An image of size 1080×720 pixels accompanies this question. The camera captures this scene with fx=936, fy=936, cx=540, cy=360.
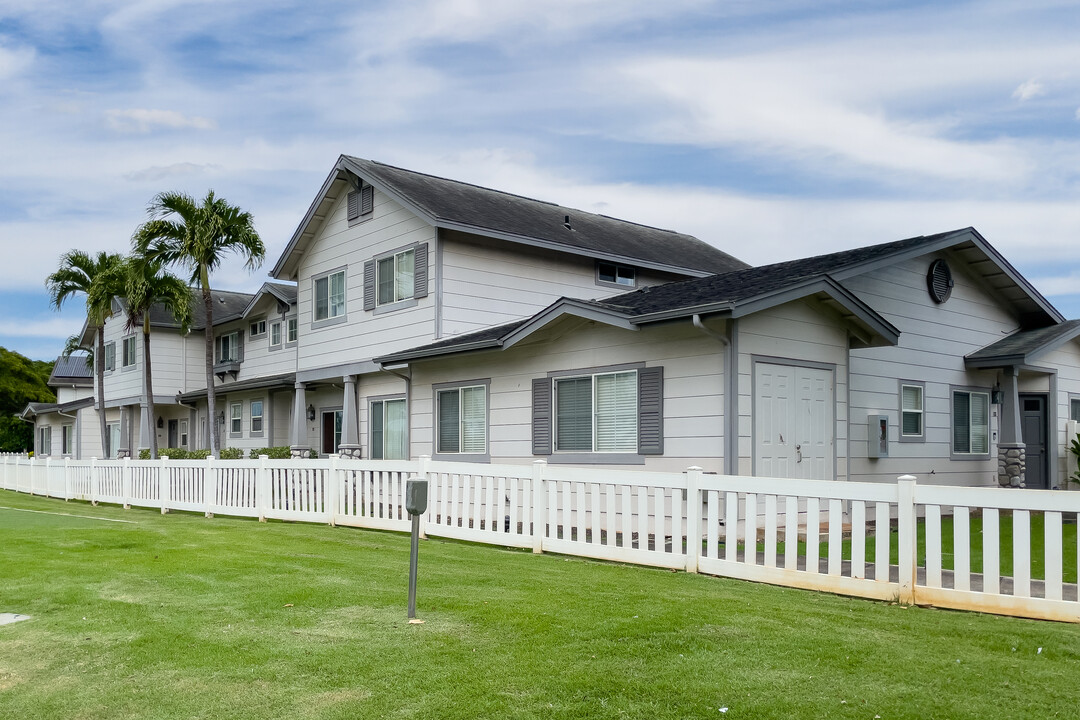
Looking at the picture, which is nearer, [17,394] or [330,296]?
[330,296]

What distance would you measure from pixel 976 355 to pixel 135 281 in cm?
2207

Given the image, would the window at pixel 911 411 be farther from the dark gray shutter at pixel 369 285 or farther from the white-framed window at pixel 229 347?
the white-framed window at pixel 229 347

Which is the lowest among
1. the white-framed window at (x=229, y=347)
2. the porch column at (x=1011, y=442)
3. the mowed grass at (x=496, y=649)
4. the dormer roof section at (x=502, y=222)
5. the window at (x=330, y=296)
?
the mowed grass at (x=496, y=649)

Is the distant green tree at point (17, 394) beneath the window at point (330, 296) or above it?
beneath

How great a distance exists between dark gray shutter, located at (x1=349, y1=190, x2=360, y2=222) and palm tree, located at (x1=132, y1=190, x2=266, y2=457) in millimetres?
3533

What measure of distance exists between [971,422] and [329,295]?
1444 centimetres

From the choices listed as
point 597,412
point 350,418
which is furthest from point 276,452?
point 597,412

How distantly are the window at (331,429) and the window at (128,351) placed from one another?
44.7 ft

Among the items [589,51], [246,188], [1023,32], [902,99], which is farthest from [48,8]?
[1023,32]

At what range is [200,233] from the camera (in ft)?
76.8

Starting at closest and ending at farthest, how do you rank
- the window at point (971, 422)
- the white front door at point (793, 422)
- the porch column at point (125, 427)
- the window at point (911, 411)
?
the white front door at point (793, 422), the window at point (911, 411), the window at point (971, 422), the porch column at point (125, 427)

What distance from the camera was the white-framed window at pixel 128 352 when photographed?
35406 millimetres

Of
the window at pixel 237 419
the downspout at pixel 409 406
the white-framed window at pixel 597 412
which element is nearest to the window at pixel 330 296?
the downspout at pixel 409 406

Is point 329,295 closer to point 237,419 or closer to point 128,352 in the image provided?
point 237,419
